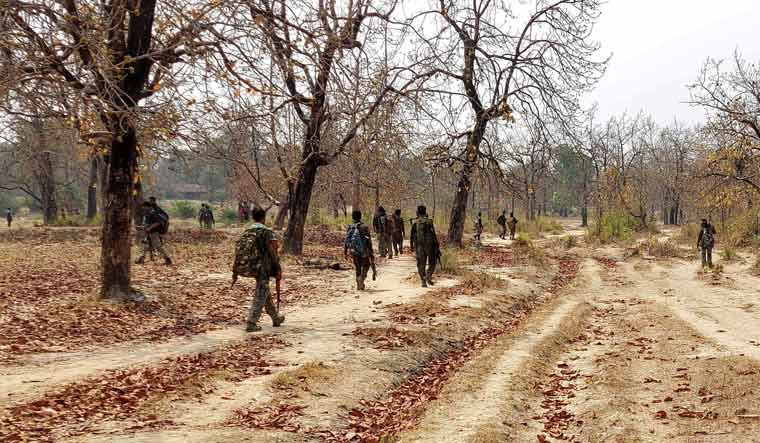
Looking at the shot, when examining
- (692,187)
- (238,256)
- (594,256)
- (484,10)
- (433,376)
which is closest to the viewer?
(433,376)

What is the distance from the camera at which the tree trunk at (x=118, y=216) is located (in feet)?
33.8

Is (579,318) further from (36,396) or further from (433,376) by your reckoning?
(36,396)

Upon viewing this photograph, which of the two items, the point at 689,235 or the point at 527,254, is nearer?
the point at 527,254

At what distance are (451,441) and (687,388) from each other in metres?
3.19

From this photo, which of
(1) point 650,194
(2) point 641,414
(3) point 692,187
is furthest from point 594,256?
(1) point 650,194

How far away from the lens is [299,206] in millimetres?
20250

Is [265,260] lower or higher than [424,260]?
higher

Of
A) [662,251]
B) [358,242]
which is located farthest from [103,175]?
[662,251]

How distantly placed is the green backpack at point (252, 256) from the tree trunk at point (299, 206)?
10.8 meters

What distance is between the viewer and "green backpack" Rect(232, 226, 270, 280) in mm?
8938

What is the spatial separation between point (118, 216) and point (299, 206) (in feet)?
33.1

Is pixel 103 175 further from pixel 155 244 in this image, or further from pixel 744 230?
pixel 744 230

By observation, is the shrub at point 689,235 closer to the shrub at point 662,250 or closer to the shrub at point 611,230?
the shrub at point 611,230

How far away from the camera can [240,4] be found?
8.20m
